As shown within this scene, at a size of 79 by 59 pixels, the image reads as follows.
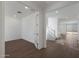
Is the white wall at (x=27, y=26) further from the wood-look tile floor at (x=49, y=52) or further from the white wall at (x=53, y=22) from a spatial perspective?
the white wall at (x=53, y=22)

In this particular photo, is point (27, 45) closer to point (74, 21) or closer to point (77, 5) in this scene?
point (74, 21)

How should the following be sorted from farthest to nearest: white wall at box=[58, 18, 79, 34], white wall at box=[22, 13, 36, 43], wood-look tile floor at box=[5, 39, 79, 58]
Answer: white wall at box=[22, 13, 36, 43] → wood-look tile floor at box=[5, 39, 79, 58] → white wall at box=[58, 18, 79, 34]

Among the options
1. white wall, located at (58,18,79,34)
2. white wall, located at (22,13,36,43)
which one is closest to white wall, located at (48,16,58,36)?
white wall, located at (58,18,79,34)

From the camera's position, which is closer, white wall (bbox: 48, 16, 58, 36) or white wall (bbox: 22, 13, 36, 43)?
white wall (bbox: 48, 16, 58, 36)

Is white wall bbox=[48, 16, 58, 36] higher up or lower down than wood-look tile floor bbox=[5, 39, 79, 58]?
higher up

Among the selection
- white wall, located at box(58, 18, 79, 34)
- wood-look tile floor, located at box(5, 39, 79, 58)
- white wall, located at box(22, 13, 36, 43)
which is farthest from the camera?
white wall, located at box(22, 13, 36, 43)

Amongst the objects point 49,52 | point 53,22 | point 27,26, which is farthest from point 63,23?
point 27,26

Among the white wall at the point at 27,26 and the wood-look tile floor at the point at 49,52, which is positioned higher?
the white wall at the point at 27,26

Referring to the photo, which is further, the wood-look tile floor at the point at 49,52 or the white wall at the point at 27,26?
the white wall at the point at 27,26

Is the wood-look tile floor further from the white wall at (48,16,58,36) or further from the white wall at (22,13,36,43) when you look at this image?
the white wall at (48,16,58,36)

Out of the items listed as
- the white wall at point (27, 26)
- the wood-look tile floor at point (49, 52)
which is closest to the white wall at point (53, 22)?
the wood-look tile floor at point (49, 52)

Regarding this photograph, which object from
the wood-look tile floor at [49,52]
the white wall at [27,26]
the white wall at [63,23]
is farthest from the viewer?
the white wall at [27,26]

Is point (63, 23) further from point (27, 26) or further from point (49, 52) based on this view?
point (27, 26)

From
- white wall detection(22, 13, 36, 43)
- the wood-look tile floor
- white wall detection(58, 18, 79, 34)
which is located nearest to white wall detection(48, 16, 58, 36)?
white wall detection(58, 18, 79, 34)
